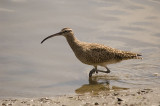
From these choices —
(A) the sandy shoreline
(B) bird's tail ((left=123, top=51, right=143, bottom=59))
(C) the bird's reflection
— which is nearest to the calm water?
(C) the bird's reflection

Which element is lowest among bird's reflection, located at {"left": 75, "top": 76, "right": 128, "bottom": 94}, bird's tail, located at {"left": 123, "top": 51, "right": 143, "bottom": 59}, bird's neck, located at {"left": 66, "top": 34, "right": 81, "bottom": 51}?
bird's reflection, located at {"left": 75, "top": 76, "right": 128, "bottom": 94}

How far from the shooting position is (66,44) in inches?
550

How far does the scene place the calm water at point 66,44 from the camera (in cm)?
1147

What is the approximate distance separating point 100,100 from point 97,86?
1.88 meters

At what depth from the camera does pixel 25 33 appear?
14.1 meters

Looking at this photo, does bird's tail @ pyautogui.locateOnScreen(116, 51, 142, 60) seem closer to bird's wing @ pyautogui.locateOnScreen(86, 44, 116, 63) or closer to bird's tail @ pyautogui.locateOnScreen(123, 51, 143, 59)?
bird's tail @ pyautogui.locateOnScreen(123, 51, 143, 59)

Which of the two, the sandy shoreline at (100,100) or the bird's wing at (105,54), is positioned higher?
the bird's wing at (105,54)

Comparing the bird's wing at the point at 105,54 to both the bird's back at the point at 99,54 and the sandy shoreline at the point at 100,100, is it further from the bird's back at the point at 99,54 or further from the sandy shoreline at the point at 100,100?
the sandy shoreline at the point at 100,100

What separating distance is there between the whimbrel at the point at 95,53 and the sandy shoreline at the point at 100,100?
244 cm

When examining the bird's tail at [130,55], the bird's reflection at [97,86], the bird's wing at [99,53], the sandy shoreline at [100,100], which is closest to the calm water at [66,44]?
the bird's reflection at [97,86]

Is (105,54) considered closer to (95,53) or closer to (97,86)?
(95,53)

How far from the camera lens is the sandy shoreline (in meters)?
9.25

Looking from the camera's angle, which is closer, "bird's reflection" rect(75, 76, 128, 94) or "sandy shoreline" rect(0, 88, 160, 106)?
"sandy shoreline" rect(0, 88, 160, 106)

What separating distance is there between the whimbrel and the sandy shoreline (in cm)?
244
